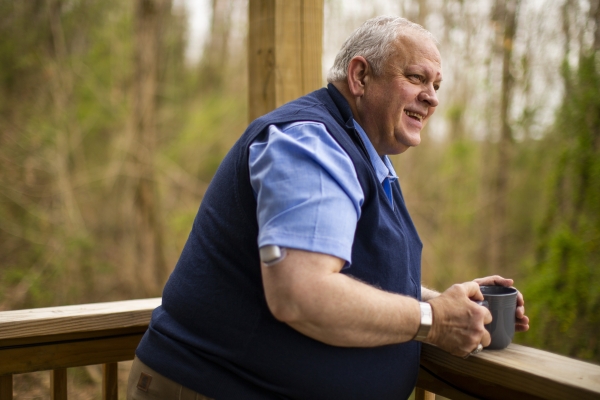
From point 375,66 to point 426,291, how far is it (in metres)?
0.58

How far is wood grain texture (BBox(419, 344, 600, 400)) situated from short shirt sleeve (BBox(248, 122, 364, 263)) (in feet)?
1.27

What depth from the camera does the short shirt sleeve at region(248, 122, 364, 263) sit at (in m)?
0.88

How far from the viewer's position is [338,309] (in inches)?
35.6

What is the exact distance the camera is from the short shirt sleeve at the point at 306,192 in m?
0.88

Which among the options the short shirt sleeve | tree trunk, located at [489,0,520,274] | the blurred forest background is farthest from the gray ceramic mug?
tree trunk, located at [489,0,520,274]

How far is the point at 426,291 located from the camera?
1.38m

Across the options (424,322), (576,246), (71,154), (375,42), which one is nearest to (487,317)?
(424,322)

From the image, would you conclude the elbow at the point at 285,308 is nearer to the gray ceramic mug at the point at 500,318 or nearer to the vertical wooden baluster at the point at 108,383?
the gray ceramic mug at the point at 500,318

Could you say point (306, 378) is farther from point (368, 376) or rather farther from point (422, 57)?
point (422, 57)

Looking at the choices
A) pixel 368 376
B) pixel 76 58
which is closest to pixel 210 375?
pixel 368 376

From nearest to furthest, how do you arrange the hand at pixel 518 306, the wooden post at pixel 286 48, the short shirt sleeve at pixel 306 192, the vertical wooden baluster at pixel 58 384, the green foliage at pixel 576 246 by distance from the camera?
the short shirt sleeve at pixel 306 192 < the hand at pixel 518 306 < the vertical wooden baluster at pixel 58 384 < the wooden post at pixel 286 48 < the green foliage at pixel 576 246

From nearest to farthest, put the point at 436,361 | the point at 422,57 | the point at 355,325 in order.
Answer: the point at 355,325 < the point at 436,361 < the point at 422,57

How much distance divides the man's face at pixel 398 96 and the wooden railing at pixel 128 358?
489 mm

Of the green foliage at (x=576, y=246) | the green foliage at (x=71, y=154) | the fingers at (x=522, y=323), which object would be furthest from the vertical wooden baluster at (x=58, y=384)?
the green foliage at (x=71, y=154)
